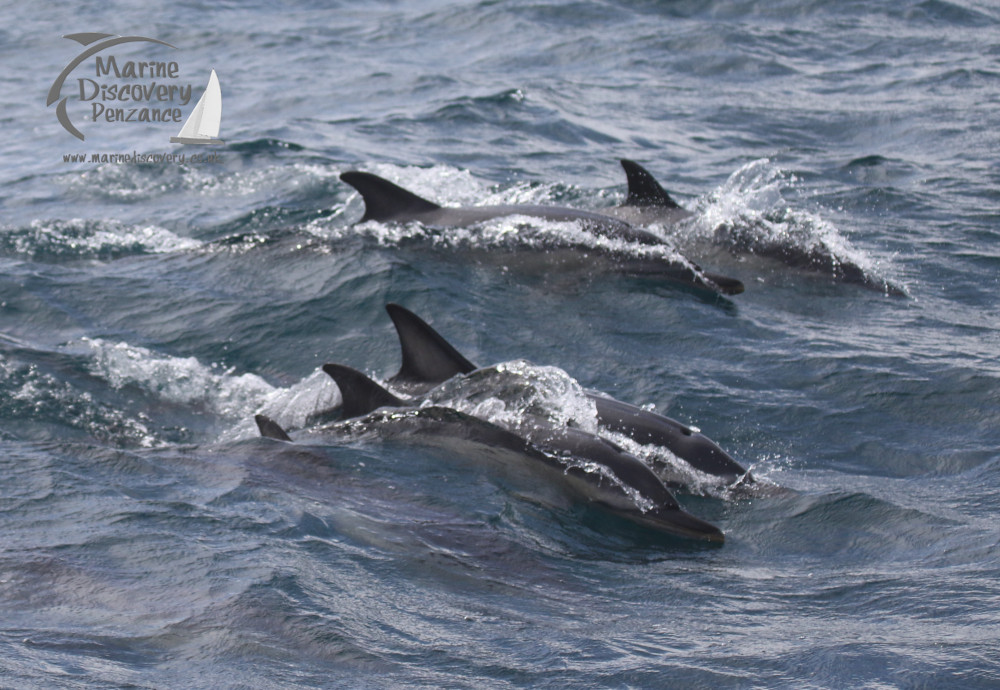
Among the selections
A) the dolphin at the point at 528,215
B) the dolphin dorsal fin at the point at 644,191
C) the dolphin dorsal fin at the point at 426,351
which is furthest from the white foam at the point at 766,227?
the dolphin dorsal fin at the point at 426,351

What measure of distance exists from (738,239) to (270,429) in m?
6.78

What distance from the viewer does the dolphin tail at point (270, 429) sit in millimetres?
8023

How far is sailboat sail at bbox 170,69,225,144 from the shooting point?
1808 centimetres

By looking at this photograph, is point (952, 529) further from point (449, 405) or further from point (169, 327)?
point (169, 327)

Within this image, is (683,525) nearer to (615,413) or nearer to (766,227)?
(615,413)

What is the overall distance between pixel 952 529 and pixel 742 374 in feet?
9.98

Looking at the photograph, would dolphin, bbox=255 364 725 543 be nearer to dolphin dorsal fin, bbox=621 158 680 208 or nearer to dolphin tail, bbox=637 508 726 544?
dolphin tail, bbox=637 508 726 544

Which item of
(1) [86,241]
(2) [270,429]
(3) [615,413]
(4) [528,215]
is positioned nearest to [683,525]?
(3) [615,413]

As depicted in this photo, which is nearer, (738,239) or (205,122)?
(738,239)

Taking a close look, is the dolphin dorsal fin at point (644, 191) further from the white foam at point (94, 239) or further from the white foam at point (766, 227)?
the white foam at point (94, 239)

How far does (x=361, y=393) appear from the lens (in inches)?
326

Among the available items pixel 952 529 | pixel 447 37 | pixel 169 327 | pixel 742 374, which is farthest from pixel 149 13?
pixel 952 529

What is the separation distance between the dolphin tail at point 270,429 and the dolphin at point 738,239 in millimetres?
5866

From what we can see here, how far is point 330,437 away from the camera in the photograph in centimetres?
817
